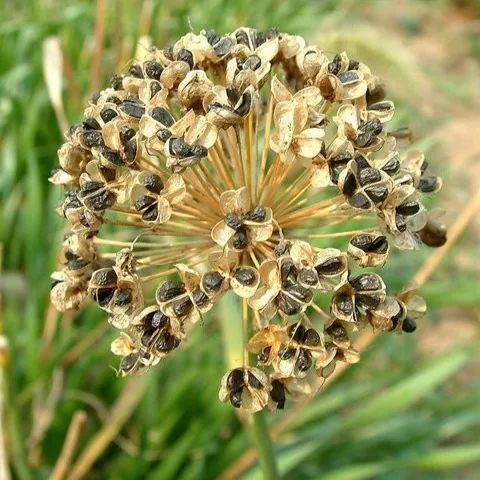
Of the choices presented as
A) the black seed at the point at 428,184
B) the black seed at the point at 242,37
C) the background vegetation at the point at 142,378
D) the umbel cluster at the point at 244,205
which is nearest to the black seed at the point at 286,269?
the umbel cluster at the point at 244,205

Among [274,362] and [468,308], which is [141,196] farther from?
[468,308]

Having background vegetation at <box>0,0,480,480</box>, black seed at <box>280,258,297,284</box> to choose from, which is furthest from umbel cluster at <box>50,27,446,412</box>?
background vegetation at <box>0,0,480,480</box>

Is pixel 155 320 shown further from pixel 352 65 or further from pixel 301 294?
pixel 352 65

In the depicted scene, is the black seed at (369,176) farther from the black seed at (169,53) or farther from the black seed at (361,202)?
the black seed at (169,53)

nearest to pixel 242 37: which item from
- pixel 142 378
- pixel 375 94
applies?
pixel 375 94

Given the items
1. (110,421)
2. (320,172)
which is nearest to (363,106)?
(320,172)
